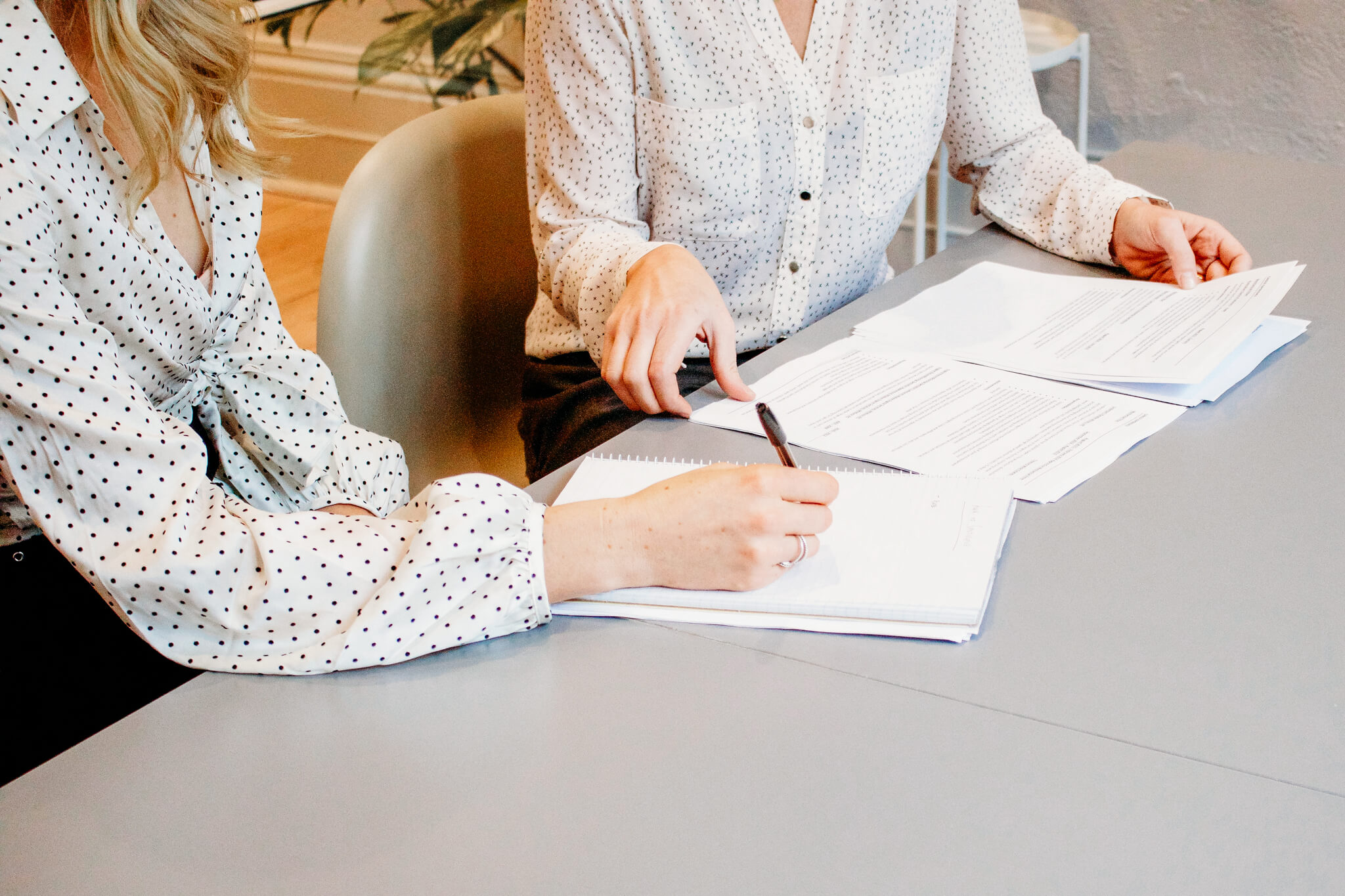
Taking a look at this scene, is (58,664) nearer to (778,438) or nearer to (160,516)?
(160,516)

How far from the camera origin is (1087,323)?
102cm

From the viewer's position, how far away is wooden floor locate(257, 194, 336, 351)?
2.82 metres

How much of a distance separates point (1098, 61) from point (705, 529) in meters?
2.01

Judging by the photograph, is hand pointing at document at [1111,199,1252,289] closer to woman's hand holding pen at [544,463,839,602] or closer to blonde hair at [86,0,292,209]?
woman's hand holding pen at [544,463,839,602]

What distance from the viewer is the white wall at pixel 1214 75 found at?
2.06 m

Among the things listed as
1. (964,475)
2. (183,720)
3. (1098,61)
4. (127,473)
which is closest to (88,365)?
(127,473)

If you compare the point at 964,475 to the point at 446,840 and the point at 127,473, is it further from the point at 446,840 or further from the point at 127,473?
the point at 127,473

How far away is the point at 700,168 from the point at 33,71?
63cm

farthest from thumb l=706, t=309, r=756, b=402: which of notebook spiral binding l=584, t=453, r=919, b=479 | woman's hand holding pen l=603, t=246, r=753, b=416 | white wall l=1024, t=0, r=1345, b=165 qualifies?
white wall l=1024, t=0, r=1345, b=165

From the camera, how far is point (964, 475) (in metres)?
0.79

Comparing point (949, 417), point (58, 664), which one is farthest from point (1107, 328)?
point (58, 664)

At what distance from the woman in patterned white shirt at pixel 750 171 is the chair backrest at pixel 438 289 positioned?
0.26 feet

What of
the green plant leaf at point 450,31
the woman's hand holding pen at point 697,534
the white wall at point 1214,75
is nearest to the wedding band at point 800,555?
the woman's hand holding pen at point 697,534

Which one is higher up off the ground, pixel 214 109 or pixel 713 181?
pixel 214 109
